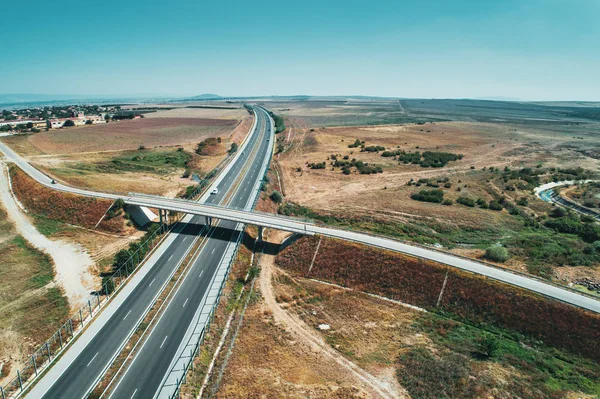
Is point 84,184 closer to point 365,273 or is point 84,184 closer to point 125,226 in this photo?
point 125,226

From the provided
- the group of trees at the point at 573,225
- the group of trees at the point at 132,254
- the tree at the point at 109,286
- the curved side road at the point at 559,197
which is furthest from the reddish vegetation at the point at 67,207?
the curved side road at the point at 559,197

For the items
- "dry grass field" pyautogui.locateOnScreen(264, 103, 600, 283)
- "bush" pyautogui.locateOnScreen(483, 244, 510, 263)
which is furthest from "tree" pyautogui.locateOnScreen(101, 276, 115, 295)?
"bush" pyautogui.locateOnScreen(483, 244, 510, 263)

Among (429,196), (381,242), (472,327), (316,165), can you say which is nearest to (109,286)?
(381,242)

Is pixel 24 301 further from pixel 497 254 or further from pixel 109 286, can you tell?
pixel 497 254

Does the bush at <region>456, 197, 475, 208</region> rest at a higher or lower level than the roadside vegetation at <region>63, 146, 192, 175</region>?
lower

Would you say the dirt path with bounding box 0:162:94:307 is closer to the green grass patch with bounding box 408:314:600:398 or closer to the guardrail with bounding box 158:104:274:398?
the guardrail with bounding box 158:104:274:398

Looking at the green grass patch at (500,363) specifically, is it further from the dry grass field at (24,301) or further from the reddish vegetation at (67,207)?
the reddish vegetation at (67,207)

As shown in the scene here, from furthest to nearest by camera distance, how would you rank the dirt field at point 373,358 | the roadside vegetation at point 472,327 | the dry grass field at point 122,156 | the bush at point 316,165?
1. the bush at point 316,165
2. the dry grass field at point 122,156
3. the roadside vegetation at point 472,327
4. the dirt field at point 373,358
